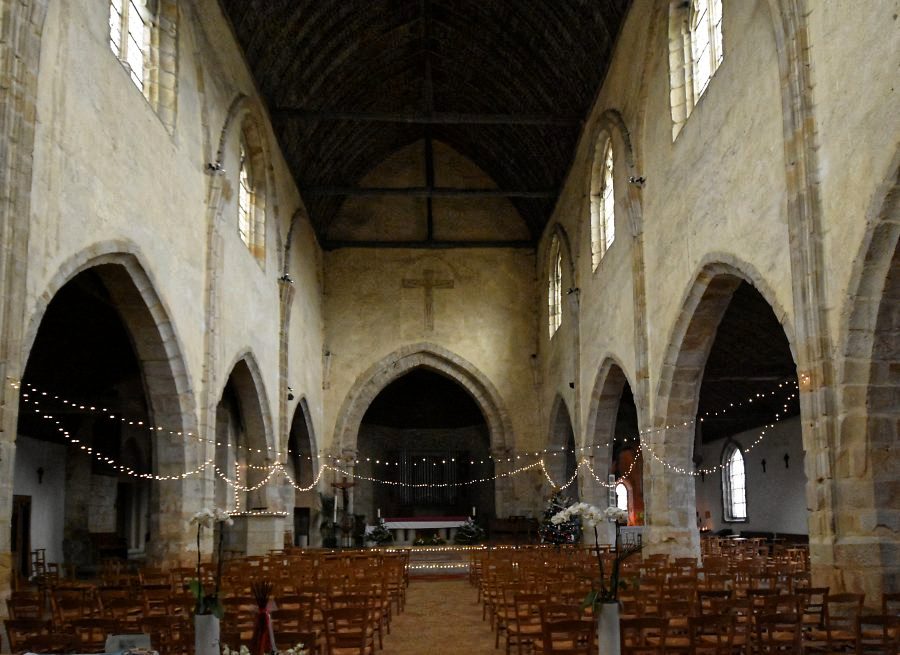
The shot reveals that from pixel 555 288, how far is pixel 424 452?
34.6 ft

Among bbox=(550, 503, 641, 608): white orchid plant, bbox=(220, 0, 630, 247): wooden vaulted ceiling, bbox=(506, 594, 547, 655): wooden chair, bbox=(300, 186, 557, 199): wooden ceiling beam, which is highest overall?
bbox=(220, 0, 630, 247): wooden vaulted ceiling

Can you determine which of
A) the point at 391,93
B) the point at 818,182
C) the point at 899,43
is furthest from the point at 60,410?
the point at 899,43

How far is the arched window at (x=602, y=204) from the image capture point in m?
22.0

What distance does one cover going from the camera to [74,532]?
70.9 ft

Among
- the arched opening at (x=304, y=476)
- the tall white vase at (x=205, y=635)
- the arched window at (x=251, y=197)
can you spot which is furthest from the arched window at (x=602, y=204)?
the tall white vase at (x=205, y=635)

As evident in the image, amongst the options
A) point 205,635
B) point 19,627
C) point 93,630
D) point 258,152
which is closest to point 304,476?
point 258,152

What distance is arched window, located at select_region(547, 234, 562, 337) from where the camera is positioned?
29109 mm

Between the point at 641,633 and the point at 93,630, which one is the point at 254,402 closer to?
the point at 93,630

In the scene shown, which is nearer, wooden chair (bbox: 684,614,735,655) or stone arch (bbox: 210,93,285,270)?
wooden chair (bbox: 684,614,735,655)

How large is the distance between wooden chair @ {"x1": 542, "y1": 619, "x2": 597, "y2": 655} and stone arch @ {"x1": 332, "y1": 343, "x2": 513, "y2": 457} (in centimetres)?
2318

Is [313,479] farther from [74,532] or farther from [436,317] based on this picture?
[74,532]

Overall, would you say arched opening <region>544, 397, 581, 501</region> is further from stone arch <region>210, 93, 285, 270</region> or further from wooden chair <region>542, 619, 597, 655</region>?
wooden chair <region>542, 619, 597, 655</region>

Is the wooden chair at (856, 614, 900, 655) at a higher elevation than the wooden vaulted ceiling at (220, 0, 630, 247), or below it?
below

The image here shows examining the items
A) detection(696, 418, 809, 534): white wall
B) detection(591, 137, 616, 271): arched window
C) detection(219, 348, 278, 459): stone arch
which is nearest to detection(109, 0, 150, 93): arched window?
detection(219, 348, 278, 459): stone arch
